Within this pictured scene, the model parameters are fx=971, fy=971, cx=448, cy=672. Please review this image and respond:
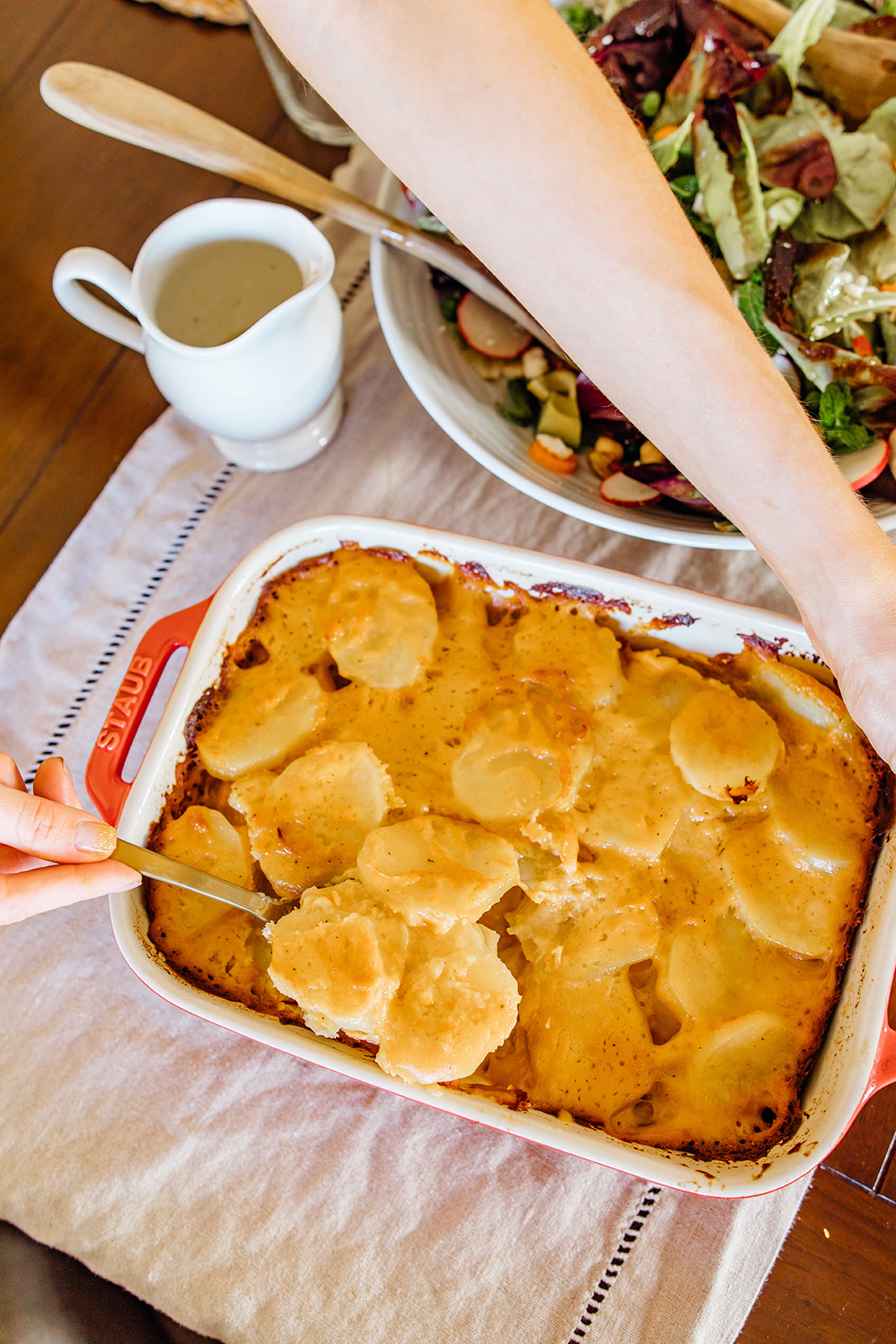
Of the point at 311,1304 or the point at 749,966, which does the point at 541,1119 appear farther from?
the point at 311,1304

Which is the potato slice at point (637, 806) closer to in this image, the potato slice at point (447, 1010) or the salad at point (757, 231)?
the potato slice at point (447, 1010)

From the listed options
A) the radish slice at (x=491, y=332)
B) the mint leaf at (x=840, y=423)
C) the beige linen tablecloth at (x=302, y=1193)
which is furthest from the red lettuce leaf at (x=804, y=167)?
the beige linen tablecloth at (x=302, y=1193)

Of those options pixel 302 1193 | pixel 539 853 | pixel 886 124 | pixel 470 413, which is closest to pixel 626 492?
pixel 470 413

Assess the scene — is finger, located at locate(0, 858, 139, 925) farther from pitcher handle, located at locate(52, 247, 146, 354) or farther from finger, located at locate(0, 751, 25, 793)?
pitcher handle, located at locate(52, 247, 146, 354)

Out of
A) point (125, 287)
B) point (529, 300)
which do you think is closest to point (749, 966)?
point (529, 300)

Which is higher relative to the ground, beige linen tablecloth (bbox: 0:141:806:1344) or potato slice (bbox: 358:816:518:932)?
potato slice (bbox: 358:816:518:932)

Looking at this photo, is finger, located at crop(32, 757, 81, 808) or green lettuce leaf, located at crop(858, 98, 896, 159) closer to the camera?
finger, located at crop(32, 757, 81, 808)

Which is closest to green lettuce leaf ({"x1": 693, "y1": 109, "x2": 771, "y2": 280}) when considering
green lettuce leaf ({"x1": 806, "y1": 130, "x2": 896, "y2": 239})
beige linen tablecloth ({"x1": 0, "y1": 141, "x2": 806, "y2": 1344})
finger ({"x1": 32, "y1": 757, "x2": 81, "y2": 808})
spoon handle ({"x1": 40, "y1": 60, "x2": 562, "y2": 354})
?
green lettuce leaf ({"x1": 806, "y1": 130, "x2": 896, "y2": 239})
